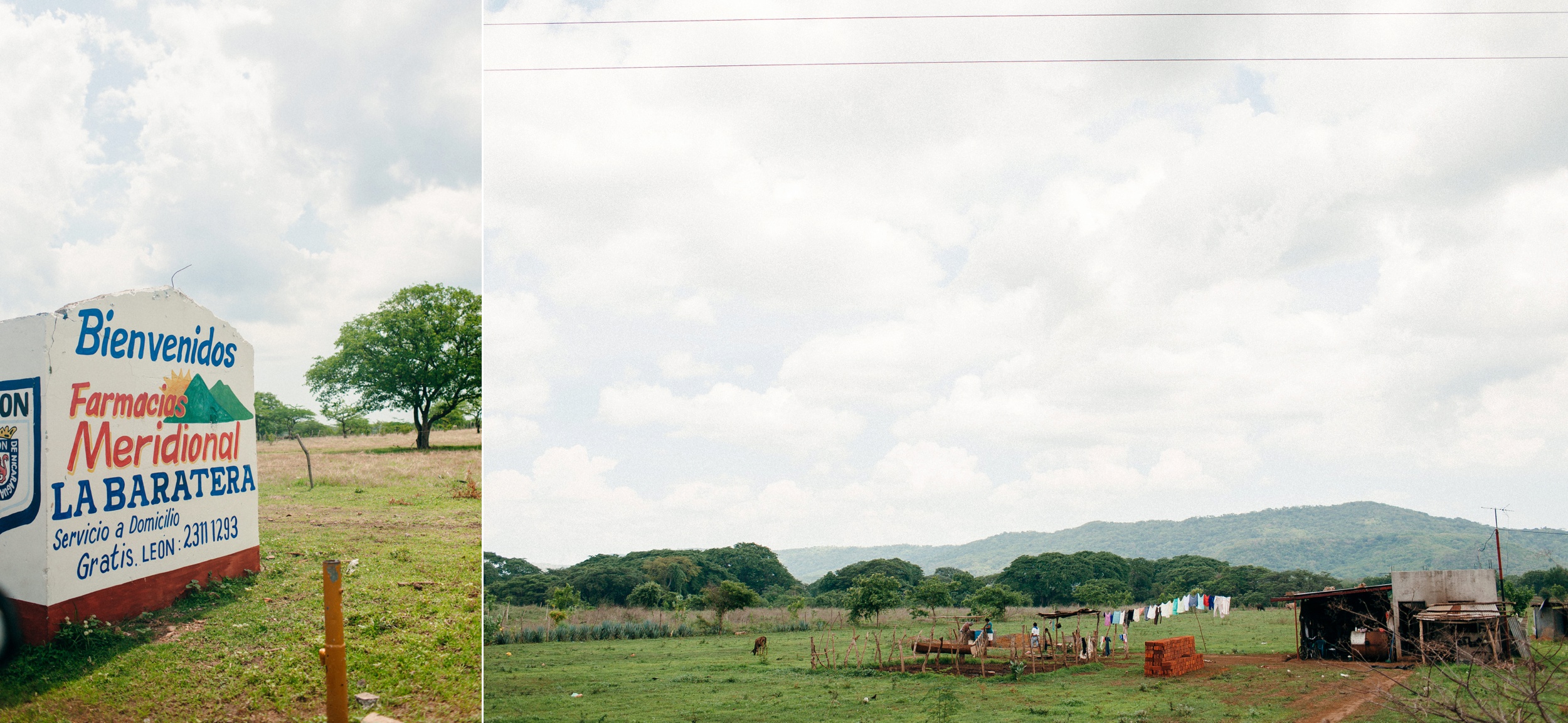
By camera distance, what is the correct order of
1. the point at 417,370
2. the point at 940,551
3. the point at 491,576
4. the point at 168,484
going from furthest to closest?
the point at 940,551, the point at 491,576, the point at 417,370, the point at 168,484

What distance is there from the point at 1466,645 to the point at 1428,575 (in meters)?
1.63

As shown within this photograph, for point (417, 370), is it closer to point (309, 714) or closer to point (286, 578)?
point (286, 578)

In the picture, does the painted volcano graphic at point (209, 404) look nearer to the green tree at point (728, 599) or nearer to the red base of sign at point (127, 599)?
the red base of sign at point (127, 599)

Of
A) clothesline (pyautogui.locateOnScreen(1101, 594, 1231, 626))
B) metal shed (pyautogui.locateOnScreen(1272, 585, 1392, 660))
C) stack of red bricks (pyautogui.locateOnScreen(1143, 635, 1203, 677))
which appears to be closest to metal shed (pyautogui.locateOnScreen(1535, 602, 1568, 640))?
metal shed (pyautogui.locateOnScreen(1272, 585, 1392, 660))

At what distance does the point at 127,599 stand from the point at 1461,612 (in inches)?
857

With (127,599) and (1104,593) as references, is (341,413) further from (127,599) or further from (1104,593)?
(1104,593)

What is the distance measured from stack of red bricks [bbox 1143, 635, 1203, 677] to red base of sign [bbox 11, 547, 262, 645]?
16.0 m

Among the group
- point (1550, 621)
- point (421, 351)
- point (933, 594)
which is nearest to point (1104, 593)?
point (933, 594)

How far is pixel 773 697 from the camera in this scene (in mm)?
15875

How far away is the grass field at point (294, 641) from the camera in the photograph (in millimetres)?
7266

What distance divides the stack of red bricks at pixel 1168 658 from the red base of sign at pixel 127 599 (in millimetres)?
16023

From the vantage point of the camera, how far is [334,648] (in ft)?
20.7

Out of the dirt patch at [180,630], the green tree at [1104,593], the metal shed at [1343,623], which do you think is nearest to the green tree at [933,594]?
the green tree at [1104,593]

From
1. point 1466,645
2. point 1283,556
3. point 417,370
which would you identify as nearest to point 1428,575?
point 1466,645
